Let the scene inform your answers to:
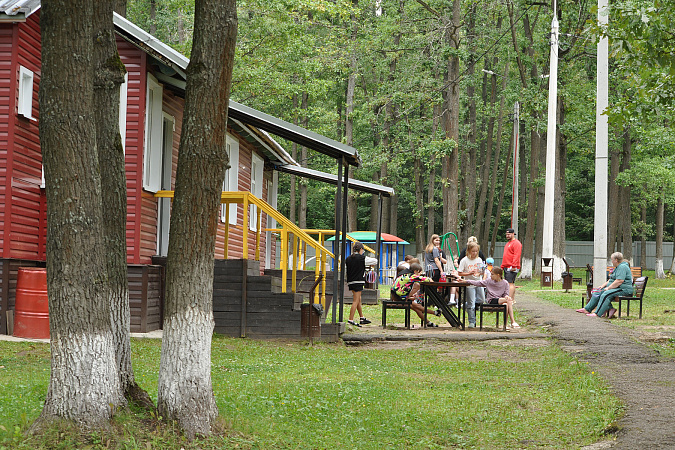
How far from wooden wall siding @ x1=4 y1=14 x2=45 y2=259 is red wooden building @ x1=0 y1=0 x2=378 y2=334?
0.01 m

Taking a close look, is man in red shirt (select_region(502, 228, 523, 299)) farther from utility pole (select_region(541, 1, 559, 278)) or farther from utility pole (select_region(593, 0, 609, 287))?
utility pole (select_region(541, 1, 559, 278))

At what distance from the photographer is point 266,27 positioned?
86.8ft

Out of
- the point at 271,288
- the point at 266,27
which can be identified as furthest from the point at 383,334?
the point at 266,27

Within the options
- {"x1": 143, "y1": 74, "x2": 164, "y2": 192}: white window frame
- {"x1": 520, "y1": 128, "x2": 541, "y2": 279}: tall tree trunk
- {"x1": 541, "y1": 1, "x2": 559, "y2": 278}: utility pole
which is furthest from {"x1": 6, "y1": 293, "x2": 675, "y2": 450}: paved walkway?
{"x1": 520, "y1": 128, "x2": 541, "y2": 279}: tall tree trunk

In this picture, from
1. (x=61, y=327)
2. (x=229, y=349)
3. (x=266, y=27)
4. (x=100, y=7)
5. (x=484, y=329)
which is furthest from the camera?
(x=266, y=27)

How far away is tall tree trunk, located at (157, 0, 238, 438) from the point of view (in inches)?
222

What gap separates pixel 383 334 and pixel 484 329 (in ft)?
7.57

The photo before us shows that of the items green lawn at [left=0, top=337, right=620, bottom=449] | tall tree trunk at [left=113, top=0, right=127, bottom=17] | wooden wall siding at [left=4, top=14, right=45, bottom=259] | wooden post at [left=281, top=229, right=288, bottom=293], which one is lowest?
green lawn at [left=0, top=337, right=620, bottom=449]

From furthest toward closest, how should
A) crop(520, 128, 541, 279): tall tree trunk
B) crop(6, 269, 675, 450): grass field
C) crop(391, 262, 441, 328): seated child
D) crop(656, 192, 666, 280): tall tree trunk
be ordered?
crop(656, 192, 666, 280): tall tree trunk, crop(520, 128, 541, 279): tall tree trunk, crop(391, 262, 441, 328): seated child, crop(6, 269, 675, 450): grass field

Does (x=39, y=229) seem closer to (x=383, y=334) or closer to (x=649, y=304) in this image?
(x=383, y=334)

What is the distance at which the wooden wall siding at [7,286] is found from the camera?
37.2 feet

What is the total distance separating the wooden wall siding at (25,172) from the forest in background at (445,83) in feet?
29.6

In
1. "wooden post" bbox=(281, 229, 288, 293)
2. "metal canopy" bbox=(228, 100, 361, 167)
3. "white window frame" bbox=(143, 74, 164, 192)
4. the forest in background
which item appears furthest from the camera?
the forest in background

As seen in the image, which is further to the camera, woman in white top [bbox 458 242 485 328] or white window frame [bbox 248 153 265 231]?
white window frame [bbox 248 153 265 231]
